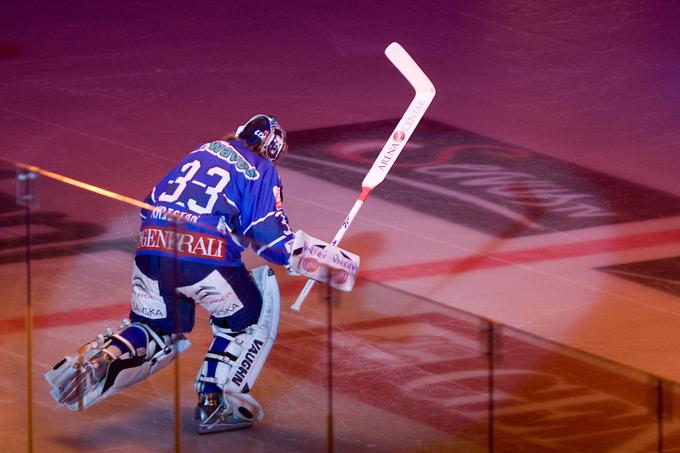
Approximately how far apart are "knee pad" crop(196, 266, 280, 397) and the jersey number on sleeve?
0.90 ft

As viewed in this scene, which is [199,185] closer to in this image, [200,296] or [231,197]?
[231,197]

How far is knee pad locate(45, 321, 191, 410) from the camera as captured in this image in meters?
4.68

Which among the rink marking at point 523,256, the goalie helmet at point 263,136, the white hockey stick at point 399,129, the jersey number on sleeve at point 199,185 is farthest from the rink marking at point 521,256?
the jersey number on sleeve at point 199,185

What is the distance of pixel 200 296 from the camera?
4.62 meters

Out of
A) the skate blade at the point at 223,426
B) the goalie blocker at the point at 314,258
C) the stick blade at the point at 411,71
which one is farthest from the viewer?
the stick blade at the point at 411,71

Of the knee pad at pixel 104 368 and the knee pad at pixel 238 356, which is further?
the knee pad at pixel 238 356

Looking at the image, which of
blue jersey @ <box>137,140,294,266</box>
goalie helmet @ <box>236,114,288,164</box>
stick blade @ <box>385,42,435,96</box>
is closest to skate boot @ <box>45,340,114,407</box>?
blue jersey @ <box>137,140,294,266</box>

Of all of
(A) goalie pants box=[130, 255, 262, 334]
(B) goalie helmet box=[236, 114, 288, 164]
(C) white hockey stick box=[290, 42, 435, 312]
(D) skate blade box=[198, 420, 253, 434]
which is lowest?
(D) skate blade box=[198, 420, 253, 434]

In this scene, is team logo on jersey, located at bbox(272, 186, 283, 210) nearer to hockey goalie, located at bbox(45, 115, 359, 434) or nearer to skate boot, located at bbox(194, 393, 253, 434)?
hockey goalie, located at bbox(45, 115, 359, 434)

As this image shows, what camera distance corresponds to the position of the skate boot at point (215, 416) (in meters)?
4.77

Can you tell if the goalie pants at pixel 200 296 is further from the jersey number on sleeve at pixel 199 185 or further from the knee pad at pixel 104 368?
the jersey number on sleeve at pixel 199 185

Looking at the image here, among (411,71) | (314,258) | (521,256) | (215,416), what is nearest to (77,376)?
(215,416)

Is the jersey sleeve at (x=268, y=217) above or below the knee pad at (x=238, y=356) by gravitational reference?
above

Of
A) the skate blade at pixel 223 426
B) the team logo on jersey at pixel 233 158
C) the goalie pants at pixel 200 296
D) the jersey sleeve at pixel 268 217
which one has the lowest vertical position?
the skate blade at pixel 223 426
